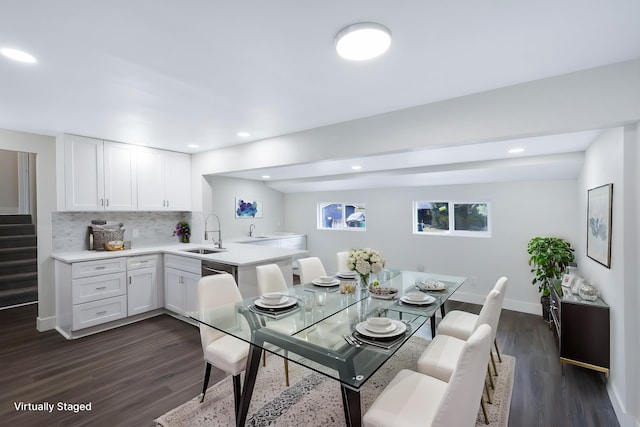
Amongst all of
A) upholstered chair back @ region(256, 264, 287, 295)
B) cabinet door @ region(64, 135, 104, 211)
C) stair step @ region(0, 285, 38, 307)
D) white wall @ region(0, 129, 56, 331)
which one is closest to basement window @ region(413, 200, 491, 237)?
upholstered chair back @ region(256, 264, 287, 295)

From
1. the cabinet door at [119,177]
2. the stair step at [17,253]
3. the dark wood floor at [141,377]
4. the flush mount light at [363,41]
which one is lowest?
the dark wood floor at [141,377]

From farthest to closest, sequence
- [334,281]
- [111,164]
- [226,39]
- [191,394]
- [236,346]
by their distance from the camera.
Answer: [111,164] → [334,281] → [191,394] → [236,346] → [226,39]

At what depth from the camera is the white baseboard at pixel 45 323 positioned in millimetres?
3621

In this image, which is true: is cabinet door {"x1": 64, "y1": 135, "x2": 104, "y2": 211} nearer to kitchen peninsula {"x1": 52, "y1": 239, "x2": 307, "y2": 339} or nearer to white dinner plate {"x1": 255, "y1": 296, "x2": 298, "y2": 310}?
kitchen peninsula {"x1": 52, "y1": 239, "x2": 307, "y2": 339}

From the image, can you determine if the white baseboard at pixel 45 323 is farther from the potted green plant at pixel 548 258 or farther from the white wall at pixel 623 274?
the potted green plant at pixel 548 258

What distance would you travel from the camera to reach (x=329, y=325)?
6.48ft

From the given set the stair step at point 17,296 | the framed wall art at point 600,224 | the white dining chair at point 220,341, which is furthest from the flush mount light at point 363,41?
the stair step at point 17,296

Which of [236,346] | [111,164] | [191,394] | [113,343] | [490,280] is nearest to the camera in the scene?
[236,346]

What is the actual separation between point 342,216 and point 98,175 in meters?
4.20

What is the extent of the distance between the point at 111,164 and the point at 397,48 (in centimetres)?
376

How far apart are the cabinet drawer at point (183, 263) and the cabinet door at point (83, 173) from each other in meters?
Answer: 1.01

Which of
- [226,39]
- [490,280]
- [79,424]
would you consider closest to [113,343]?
[79,424]

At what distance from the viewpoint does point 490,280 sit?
4.58 meters

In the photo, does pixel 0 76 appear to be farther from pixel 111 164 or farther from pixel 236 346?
pixel 236 346
